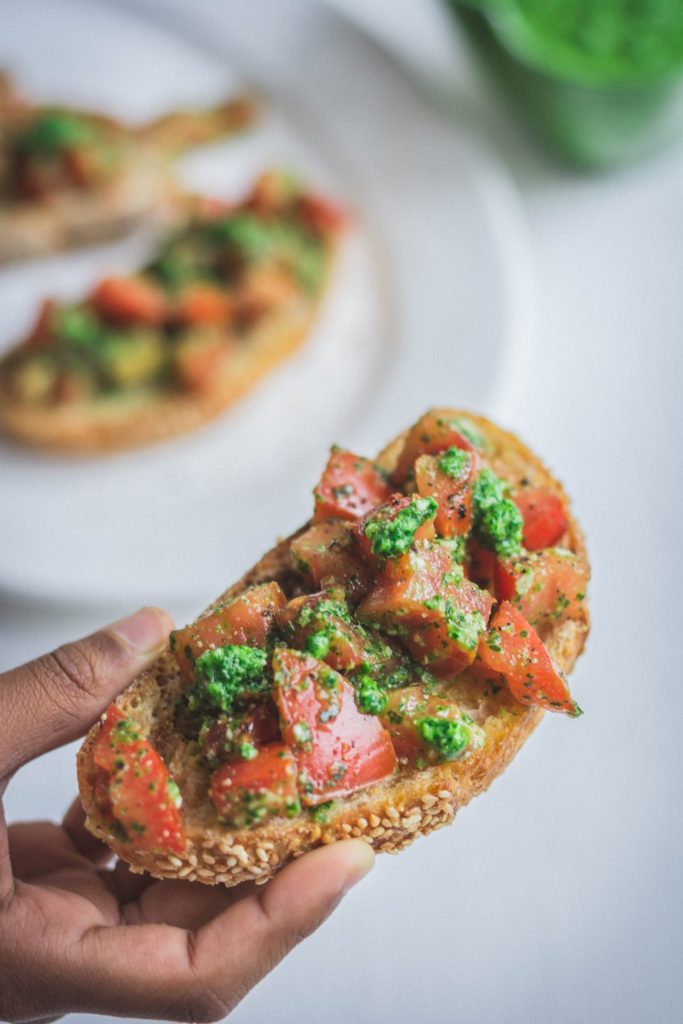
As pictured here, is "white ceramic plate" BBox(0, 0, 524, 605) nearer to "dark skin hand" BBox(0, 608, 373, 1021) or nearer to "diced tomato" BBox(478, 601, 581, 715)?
"dark skin hand" BBox(0, 608, 373, 1021)

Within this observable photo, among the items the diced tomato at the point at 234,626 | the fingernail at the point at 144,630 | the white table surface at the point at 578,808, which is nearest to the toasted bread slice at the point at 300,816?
the fingernail at the point at 144,630

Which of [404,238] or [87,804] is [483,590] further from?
[404,238]

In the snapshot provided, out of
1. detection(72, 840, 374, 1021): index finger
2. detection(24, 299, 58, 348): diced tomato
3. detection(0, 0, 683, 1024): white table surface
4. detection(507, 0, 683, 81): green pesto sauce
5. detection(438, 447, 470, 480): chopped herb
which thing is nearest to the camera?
detection(72, 840, 374, 1021): index finger

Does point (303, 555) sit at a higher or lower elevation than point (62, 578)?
lower

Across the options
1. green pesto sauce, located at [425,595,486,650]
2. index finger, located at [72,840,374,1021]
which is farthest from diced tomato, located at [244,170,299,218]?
index finger, located at [72,840,374,1021]

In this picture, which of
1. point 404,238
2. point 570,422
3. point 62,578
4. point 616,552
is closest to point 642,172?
point 404,238

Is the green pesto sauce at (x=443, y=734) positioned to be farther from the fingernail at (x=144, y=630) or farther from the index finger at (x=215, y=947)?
the fingernail at (x=144, y=630)
